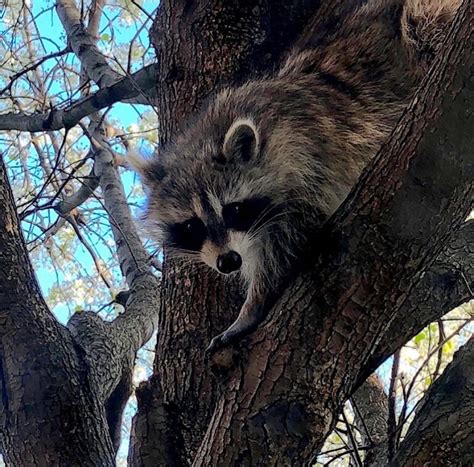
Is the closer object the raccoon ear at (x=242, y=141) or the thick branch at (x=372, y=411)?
the raccoon ear at (x=242, y=141)

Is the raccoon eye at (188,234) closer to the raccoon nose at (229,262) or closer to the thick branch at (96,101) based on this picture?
the raccoon nose at (229,262)

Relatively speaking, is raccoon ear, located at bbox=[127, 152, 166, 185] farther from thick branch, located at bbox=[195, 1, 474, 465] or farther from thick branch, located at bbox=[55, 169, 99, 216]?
thick branch, located at bbox=[55, 169, 99, 216]

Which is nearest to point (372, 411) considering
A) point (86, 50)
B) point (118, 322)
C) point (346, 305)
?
point (118, 322)

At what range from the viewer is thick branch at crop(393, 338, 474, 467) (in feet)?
6.53

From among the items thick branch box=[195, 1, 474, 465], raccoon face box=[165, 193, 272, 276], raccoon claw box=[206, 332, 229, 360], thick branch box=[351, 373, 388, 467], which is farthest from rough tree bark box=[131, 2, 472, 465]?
thick branch box=[351, 373, 388, 467]

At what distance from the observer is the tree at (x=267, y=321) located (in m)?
1.87

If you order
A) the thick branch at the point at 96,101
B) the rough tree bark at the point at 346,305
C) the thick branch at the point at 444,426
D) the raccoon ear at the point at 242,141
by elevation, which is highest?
the thick branch at the point at 96,101

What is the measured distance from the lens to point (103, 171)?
4.15 m

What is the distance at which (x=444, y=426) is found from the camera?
2.04 meters

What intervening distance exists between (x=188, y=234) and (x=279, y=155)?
1.29ft

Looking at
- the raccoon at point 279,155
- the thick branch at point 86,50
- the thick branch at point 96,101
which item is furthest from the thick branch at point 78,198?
the raccoon at point 279,155

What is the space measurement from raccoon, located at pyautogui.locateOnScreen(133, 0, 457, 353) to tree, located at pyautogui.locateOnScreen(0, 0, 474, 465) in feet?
0.66

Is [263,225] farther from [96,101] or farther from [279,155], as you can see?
[96,101]

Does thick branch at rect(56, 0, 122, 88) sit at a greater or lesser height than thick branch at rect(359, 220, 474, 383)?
greater
